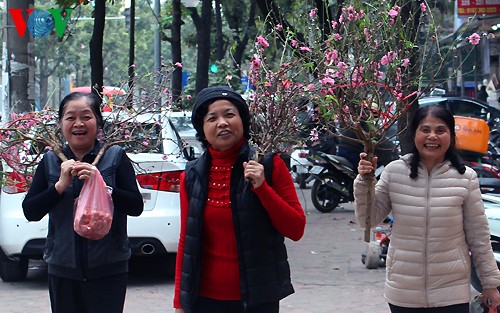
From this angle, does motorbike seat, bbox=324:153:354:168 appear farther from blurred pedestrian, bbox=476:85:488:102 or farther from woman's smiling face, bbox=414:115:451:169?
blurred pedestrian, bbox=476:85:488:102

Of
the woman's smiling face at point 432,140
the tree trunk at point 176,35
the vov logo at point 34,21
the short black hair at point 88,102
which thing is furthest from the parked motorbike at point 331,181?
the short black hair at point 88,102

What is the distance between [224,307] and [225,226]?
0.33m

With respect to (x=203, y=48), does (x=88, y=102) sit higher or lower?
higher

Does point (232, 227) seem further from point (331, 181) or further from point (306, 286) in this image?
point (331, 181)

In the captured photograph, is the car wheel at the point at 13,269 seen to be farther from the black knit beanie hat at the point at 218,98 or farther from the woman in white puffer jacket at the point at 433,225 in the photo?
the black knit beanie hat at the point at 218,98

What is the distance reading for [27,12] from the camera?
10.9m

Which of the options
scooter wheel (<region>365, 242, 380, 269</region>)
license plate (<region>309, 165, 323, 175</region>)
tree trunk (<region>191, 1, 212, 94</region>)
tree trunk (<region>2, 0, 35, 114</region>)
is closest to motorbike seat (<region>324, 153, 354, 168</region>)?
license plate (<region>309, 165, 323, 175</region>)

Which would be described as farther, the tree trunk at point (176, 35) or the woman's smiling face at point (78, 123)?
the tree trunk at point (176, 35)

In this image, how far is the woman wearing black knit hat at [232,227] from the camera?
12.7 feet

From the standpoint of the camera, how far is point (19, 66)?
10.9m

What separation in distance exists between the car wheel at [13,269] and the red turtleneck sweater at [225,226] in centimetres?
525

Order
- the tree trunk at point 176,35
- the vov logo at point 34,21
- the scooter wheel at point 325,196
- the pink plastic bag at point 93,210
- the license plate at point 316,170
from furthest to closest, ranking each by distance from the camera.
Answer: the tree trunk at point 176,35 < the scooter wheel at point 325,196 < the license plate at point 316,170 < the vov logo at point 34,21 < the pink plastic bag at point 93,210

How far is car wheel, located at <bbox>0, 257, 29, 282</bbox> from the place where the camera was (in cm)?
895

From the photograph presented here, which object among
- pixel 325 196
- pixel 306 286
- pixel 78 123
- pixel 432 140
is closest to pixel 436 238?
pixel 432 140
